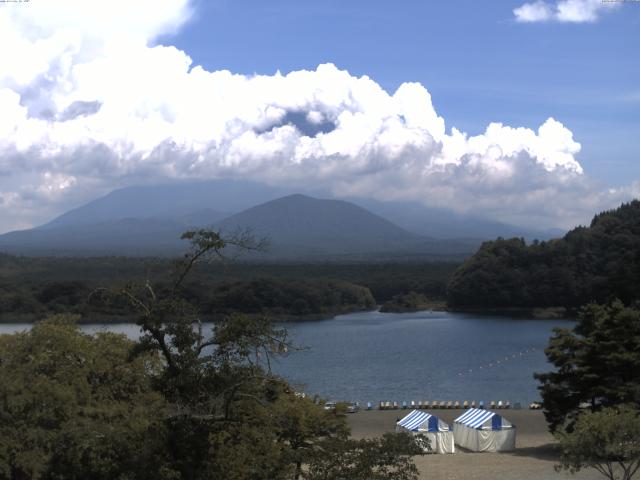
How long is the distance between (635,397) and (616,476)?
2.52 m

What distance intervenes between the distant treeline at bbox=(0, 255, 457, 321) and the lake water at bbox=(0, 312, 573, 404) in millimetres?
3723

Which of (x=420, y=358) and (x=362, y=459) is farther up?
(x=362, y=459)

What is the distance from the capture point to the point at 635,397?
17.5m

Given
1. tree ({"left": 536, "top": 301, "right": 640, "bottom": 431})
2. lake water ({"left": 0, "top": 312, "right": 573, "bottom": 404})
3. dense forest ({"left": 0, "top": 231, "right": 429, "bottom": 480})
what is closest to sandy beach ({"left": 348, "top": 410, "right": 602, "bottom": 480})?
tree ({"left": 536, "top": 301, "right": 640, "bottom": 431})

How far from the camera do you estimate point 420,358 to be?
42.1 metres

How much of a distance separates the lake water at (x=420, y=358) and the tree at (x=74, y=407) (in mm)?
6751

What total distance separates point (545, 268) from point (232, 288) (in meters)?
A: 24.6

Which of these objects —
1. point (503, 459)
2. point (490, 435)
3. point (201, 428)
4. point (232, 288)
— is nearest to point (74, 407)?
point (201, 428)

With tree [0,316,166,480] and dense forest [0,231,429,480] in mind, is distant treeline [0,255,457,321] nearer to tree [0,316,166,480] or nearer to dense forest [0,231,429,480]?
tree [0,316,166,480]

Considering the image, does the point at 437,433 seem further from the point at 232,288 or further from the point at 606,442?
the point at 232,288

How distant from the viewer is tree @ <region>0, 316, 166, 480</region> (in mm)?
9070

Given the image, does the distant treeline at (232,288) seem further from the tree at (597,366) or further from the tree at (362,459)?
the tree at (362,459)

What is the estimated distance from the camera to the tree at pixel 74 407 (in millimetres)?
9070

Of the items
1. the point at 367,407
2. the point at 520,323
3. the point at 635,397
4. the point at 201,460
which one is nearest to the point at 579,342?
the point at 635,397
